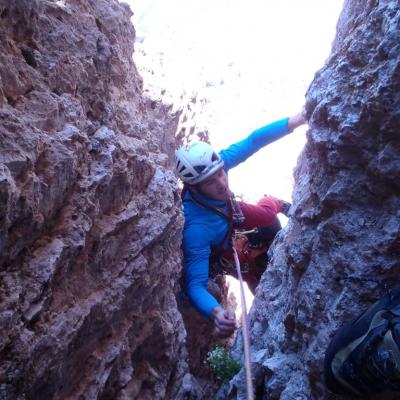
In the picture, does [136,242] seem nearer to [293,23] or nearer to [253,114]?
[253,114]

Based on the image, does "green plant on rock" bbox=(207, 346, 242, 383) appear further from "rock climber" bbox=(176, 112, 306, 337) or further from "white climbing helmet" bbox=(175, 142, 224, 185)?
"white climbing helmet" bbox=(175, 142, 224, 185)

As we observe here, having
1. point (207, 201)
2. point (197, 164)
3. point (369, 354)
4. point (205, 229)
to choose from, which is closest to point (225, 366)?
point (205, 229)

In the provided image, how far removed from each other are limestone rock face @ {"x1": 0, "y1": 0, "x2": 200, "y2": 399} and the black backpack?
1.68 m

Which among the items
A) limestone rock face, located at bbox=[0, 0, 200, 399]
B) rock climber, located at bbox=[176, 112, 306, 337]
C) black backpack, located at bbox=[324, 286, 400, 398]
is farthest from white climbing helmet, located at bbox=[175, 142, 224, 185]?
black backpack, located at bbox=[324, 286, 400, 398]

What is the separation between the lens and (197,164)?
512 cm

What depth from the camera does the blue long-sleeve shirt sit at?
4.70m

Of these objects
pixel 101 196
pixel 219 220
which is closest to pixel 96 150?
pixel 101 196

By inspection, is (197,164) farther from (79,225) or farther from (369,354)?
(369,354)

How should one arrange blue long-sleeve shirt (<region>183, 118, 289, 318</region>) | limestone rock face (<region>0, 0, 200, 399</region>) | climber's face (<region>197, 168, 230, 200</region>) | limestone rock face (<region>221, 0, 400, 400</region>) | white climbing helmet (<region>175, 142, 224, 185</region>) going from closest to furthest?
limestone rock face (<region>0, 0, 200, 399</region>) < limestone rock face (<region>221, 0, 400, 400</region>) < blue long-sleeve shirt (<region>183, 118, 289, 318</region>) < white climbing helmet (<region>175, 142, 224, 185</region>) < climber's face (<region>197, 168, 230, 200</region>)

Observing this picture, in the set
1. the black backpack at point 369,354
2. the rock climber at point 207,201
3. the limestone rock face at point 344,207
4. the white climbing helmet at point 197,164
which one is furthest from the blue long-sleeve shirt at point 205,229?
the black backpack at point 369,354

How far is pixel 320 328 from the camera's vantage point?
3184mm

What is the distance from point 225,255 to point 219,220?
645 millimetres

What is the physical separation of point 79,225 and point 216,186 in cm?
289

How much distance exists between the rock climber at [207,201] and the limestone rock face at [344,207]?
1330 mm
